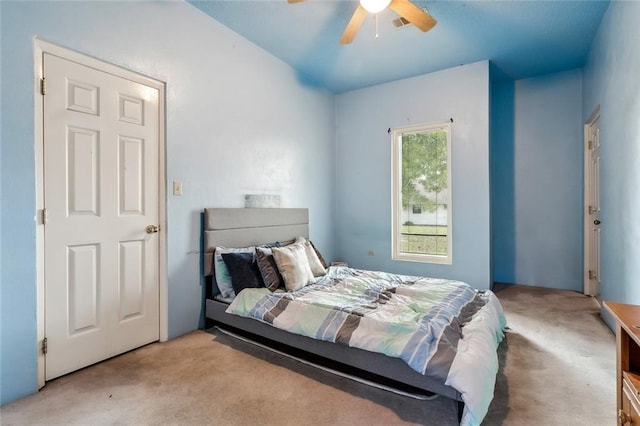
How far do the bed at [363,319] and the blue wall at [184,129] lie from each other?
10.7 inches

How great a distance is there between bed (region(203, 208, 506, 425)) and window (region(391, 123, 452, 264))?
4.71 ft

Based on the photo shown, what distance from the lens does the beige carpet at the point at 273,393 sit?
1654 millimetres

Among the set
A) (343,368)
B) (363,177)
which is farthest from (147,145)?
(363,177)

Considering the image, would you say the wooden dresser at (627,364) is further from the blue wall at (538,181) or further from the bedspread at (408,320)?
the blue wall at (538,181)

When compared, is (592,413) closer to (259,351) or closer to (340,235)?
(259,351)

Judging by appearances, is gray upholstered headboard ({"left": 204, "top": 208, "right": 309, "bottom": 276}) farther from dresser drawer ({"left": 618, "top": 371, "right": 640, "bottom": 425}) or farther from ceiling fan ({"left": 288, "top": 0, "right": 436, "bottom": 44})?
dresser drawer ({"left": 618, "top": 371, "right": 640, "bottom": 425})

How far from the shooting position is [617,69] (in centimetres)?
253

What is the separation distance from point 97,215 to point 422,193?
146 inches

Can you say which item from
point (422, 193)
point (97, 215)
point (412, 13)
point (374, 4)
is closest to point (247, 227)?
point (97, 215)

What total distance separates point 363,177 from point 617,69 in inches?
112

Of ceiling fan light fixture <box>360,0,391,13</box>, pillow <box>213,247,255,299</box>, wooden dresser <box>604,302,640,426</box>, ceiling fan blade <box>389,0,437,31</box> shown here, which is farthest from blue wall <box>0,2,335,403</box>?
wooden dresser <box>604,302,640,426</box>

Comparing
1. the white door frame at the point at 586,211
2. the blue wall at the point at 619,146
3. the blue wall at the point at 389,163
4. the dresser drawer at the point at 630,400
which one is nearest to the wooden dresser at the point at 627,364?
the dresser drawer at the point at 630,400

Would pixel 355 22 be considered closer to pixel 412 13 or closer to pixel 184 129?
pixel 412 13

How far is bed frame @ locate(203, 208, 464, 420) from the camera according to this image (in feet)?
5.87
